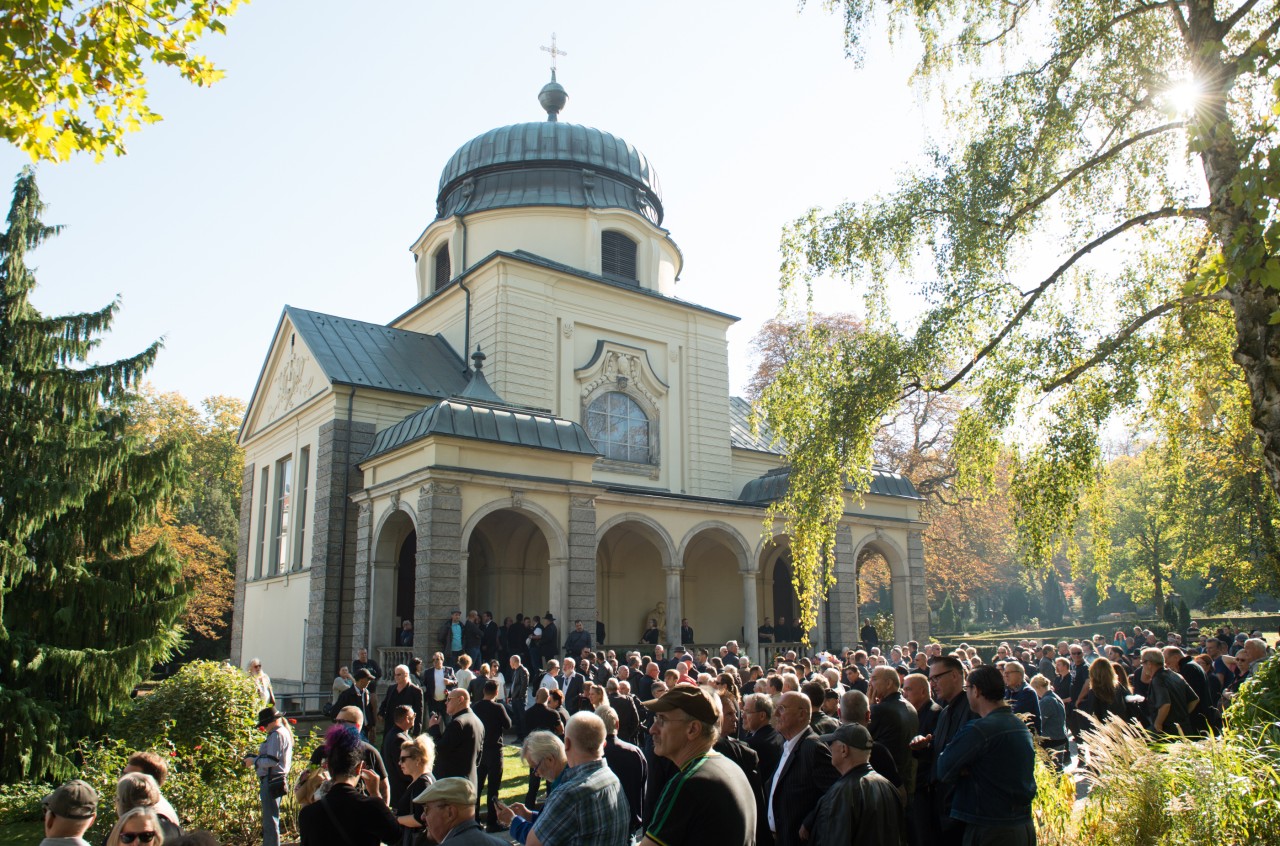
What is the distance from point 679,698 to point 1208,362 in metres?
10.8

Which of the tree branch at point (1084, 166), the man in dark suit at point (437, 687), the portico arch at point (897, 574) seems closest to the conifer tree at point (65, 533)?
the man in dark suit at point (437, 687)

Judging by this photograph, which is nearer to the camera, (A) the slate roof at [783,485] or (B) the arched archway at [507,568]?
(B) the arched archway at [507,568]

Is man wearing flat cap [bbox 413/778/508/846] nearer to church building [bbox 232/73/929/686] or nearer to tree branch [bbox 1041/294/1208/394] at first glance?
tree branch [bbox 1041/294/1208/394]

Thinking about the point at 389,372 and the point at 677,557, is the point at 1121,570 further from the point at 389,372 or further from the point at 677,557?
the point at 389,372

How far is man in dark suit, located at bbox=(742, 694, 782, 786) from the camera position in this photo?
20.7ft

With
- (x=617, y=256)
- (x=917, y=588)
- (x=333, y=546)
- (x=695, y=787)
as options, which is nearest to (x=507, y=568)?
(x=333, y=546)

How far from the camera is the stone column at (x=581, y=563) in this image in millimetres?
19438

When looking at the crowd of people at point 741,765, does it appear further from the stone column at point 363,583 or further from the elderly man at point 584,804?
the stone column at point 363,583

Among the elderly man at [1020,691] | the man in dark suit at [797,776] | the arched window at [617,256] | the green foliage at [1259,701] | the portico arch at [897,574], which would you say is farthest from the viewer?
the arched window at [617,256]

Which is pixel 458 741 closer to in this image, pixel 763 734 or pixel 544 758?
pixel 763 734

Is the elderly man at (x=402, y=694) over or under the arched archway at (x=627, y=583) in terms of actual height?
under

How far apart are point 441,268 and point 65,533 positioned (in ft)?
51.7

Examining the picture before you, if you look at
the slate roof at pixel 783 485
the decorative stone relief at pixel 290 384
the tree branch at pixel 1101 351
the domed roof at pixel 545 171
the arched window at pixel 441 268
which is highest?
the domed roof at pixel 545 171

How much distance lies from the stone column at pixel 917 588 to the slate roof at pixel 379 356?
1323 centimetres
